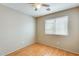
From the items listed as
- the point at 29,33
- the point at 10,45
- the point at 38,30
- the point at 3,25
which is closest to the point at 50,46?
the point at 38,30

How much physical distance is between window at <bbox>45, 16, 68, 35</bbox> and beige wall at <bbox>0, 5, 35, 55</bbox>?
605 millimetres

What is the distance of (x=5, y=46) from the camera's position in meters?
2.40

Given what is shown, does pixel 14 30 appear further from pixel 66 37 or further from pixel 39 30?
pixel 66 37

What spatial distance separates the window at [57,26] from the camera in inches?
109

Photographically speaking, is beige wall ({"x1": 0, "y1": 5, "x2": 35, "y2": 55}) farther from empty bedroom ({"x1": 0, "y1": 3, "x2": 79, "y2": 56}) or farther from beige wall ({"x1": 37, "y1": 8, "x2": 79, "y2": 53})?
beige wall ({"x1": 37, "y1": 8, "x2": 79, "y2": 53})

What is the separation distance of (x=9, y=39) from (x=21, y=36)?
63 centimetres

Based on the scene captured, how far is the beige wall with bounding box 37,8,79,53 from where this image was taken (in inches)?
99.3

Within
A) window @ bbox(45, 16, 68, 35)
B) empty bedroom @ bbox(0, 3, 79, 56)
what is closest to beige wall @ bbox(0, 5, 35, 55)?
empty bedroom @ bbox(0, 3, 79, 56)

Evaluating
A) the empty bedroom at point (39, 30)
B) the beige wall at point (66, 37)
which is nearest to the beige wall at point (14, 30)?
the empty bedroom at point (39, 30)

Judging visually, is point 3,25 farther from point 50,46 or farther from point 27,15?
point 50,46

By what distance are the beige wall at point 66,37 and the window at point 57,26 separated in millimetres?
138

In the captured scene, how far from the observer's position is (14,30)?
272 cm

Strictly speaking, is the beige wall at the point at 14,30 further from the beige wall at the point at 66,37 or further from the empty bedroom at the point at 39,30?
the beige wall at the point at 66,37

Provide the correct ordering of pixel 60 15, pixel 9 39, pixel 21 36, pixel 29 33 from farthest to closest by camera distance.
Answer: pixel 29 33 → pixel 21 36 → pixel 60 15 → pixel 9 39
